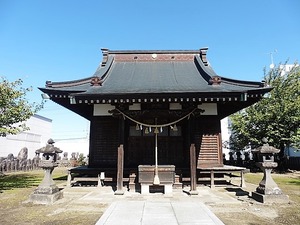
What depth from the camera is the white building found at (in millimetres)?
31578

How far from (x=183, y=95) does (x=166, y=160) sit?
361 centimetres

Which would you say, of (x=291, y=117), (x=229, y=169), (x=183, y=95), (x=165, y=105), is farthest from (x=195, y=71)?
(x=291, y=117)

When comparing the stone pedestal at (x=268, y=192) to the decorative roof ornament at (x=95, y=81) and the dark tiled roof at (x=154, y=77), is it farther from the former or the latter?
the decorative roof ornament at (x=95, y=81)

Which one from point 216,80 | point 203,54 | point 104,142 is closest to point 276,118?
point 203,54

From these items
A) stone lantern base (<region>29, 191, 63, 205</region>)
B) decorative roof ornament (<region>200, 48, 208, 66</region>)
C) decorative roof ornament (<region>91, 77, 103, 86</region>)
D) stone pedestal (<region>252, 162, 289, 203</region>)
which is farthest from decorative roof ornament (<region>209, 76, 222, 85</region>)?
stone lantern base (<region>29, 191, 63, 205</region>)

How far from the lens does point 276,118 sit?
16156 millimetres

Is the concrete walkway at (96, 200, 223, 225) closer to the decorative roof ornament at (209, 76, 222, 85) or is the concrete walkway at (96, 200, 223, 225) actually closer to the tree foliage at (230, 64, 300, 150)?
the decorative roof ornament at (209, 76, 222, 85)

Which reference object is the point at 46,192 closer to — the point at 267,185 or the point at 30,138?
the point at 267,185

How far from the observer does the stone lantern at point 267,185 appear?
260 inches

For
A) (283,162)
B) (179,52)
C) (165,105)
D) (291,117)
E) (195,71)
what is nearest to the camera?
(165,105)

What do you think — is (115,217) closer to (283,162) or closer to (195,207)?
(195,207)

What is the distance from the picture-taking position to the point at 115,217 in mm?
5066

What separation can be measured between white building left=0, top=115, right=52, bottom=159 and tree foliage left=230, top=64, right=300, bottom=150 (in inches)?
1216

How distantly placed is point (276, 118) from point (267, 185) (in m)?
11.1
